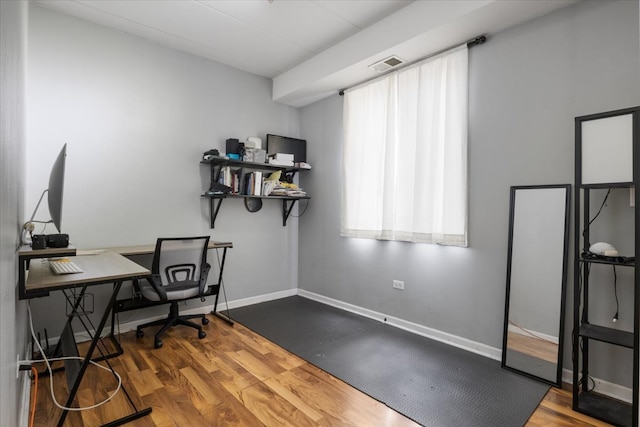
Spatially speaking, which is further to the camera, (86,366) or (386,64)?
(386,64)

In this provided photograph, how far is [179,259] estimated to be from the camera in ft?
9.29

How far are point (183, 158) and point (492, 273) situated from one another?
3.26 m

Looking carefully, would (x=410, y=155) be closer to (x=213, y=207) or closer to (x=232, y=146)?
(x=232, y=146)

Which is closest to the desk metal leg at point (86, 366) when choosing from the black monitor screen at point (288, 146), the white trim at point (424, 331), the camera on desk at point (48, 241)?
the camera on desk at point (48, 241)

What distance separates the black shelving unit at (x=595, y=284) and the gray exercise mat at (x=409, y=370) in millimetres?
282

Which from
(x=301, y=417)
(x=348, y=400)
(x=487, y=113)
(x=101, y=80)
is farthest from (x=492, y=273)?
(x=101, y=80)

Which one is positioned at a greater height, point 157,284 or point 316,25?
point 316,25

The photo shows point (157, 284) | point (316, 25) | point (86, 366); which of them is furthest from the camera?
point (316, 25)

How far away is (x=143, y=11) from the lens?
278cm

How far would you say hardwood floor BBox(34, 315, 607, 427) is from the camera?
1.82 metres

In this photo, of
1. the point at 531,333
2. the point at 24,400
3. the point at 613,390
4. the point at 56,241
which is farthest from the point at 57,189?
the point at 613,390

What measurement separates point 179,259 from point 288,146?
2.08 meters

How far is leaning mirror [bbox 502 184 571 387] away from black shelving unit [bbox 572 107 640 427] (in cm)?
12

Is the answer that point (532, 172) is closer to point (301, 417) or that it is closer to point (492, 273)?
point (492, 273)
